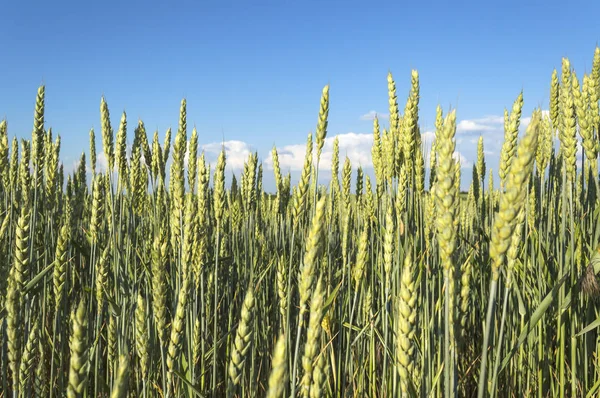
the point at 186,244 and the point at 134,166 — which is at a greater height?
the point at 134,166

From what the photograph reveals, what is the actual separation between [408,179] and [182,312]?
105cm

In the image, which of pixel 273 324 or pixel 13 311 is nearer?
pixel 13 311

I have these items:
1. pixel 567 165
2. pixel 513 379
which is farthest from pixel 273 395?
pixel 513 379

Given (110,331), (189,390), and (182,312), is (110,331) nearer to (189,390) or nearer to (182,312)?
(189,390)

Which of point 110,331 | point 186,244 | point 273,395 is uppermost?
point 186,244

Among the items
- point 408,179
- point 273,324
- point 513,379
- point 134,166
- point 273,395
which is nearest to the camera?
point 273,395

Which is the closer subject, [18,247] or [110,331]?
A: [18,247]

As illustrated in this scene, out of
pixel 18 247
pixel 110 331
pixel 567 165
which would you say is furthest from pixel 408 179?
pixel 18 247

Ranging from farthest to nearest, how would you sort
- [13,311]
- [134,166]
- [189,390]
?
[134,166] < [189,390] < [13,311]

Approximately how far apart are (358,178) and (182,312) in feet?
7.74

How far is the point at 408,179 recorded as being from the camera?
1.89 m

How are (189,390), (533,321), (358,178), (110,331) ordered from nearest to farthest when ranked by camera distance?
(533,321), (189,390), (110,331), (358,178)

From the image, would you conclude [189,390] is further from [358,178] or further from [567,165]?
[358,178]

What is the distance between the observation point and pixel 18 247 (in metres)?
1.39
